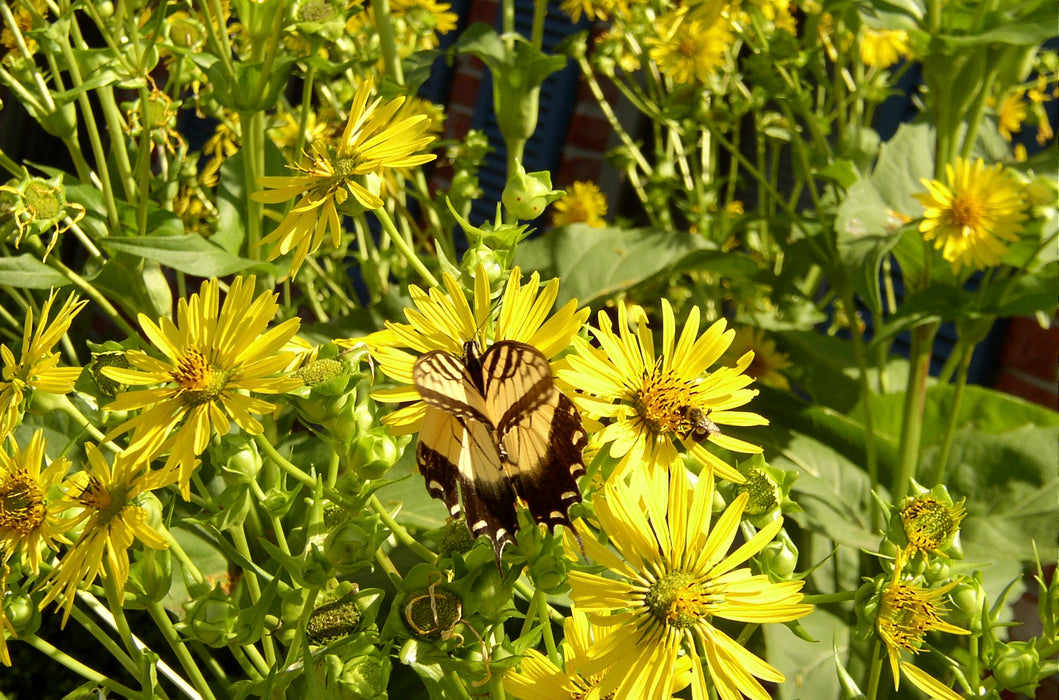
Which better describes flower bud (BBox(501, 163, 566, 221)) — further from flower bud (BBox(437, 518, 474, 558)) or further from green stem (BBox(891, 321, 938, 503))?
green stem (BBox(891, 321, 938, 503))

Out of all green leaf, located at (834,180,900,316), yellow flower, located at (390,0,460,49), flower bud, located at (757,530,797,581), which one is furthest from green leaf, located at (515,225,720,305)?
flower bud, located at (757,530,797,581)

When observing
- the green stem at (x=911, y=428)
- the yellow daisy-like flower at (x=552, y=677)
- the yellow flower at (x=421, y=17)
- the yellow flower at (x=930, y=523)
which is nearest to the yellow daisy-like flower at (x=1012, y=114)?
the green stem at (x=911, y=428)

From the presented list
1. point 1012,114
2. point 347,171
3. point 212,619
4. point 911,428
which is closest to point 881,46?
point 1012,114

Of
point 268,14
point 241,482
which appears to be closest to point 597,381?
point 241,482

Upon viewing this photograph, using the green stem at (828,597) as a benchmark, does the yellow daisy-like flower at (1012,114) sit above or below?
below

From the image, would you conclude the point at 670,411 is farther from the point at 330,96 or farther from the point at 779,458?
the point at 330,96

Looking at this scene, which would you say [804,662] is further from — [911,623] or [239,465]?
[239,465]

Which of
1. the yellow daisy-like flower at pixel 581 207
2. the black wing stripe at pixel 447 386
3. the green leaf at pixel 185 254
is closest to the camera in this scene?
the black wing stripe at pixel 447 386

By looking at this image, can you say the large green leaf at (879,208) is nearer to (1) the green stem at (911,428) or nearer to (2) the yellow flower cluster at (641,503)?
(1) the green stem at (911,428)
